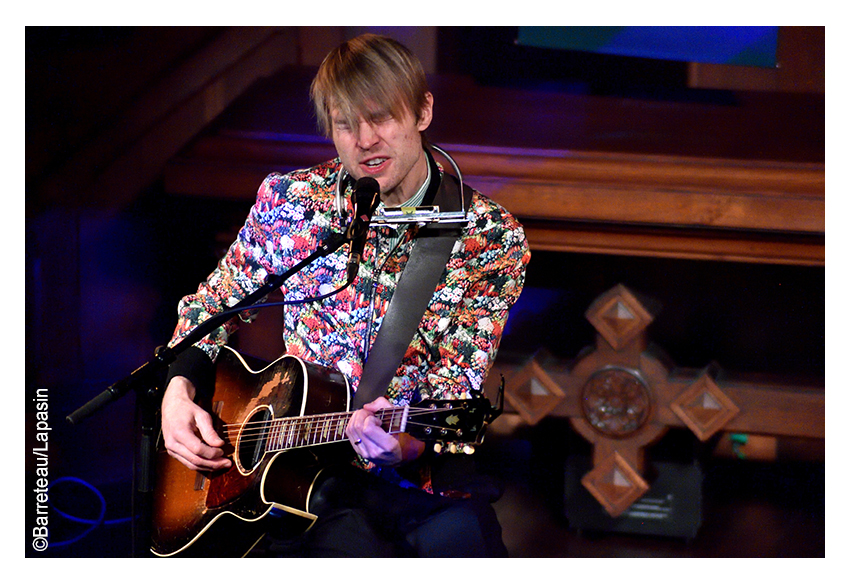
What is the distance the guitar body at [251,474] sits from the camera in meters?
1.92

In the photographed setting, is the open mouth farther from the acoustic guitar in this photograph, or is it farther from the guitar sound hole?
the guitar sound hole

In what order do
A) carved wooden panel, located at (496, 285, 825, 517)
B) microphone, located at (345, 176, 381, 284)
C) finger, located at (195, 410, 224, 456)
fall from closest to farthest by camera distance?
1. microphone, located at (345, 176, 381, 284)
2. finger, located at (195, 410, 224, 456)
3. carved wooden panel, located at (496, 285, 825, 517)

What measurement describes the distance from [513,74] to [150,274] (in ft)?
4.69

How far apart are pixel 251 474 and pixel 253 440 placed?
0.08 meters

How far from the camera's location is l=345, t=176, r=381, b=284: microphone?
1597 millimetres

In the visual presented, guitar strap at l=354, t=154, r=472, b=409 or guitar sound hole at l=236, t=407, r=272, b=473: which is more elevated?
guitar strap at l=354, t=154, r=472, b=409

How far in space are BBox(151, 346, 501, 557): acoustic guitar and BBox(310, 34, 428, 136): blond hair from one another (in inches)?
25.7

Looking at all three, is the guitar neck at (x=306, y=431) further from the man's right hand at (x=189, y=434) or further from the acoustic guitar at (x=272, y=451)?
the man's right hand at (x=189, y=434)

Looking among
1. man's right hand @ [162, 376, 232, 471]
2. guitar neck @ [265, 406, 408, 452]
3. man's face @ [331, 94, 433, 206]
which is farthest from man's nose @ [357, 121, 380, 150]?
man's right hand @ [162, 376, 232, 471]

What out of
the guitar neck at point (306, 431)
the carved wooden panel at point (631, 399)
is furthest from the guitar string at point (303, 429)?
the carved wooden panel at point (631, 399)

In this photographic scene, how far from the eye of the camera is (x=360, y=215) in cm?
160

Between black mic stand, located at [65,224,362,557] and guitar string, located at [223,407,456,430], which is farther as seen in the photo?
guitar string, located at [223,407,456,430]

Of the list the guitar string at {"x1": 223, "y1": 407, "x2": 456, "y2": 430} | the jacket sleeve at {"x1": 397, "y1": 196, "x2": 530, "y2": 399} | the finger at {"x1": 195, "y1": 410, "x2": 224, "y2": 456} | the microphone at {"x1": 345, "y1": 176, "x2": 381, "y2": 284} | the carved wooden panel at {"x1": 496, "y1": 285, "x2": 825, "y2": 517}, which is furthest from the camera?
the carved wooden panel at {"x1": 496, "y1": 285, "x2": 825, "y2": 517}

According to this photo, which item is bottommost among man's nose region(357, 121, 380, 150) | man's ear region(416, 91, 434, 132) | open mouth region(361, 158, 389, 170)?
open mouth region(361, 158, 389, 170)
